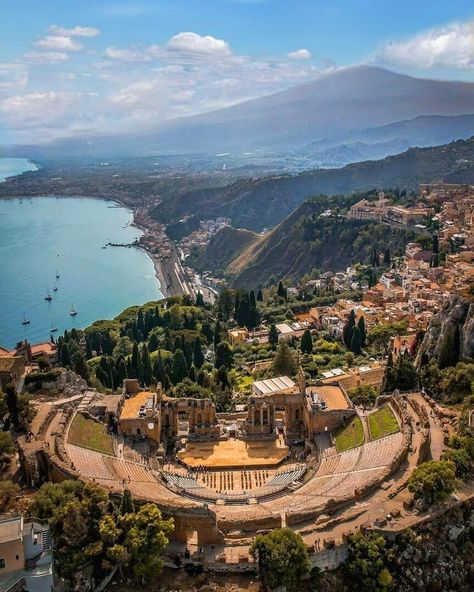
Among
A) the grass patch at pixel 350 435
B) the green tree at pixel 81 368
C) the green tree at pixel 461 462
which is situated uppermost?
the green tree at pixel 461 462

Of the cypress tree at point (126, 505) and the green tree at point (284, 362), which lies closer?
the cypress tree at point (126, 505)

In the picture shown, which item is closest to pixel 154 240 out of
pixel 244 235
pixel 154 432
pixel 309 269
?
pixel 244 235

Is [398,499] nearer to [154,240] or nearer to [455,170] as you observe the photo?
[154,240]

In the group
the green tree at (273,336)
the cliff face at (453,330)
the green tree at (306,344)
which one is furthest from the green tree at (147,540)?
the green tree at (273,336)

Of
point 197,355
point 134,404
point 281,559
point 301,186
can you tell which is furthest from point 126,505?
point 301,186

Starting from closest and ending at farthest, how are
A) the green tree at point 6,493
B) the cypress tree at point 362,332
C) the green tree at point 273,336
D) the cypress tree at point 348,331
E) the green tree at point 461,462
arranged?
1. the green tree at point 6,493
2. the green tree at point 461,462
3. the cypress tree at point 362,332
4. the cypress tree at point 348,331
5. the green tree at point 273,336

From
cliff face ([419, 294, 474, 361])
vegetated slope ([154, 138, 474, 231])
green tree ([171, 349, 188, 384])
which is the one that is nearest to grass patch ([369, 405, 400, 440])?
cliff face ([419, 294, 474, 361])

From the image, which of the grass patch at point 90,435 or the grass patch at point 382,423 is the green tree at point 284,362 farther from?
the grass patch at point 90,435
